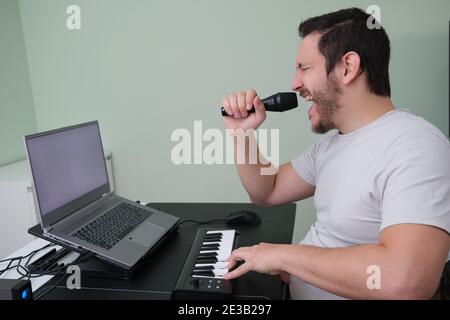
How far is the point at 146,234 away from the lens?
3.25ft

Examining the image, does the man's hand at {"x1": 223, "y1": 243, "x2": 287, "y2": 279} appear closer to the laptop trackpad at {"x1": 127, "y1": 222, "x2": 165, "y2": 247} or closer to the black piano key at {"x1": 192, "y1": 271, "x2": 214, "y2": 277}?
the black piano key at {"x1": 192, "y1": 271, "x2": 214, "y2": 277}

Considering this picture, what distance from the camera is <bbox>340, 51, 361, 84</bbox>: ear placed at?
93cm

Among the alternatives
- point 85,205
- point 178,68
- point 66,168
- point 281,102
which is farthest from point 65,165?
point 178,68

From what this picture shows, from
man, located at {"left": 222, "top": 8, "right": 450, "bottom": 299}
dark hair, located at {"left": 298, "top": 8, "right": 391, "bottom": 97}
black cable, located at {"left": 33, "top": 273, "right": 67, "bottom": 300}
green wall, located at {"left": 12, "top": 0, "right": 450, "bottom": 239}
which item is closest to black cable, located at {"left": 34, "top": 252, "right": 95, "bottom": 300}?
black cable, located at {"left": 33, "top": 273, "right": 67, "bottom": 300}

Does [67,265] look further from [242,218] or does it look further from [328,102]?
[328,102]

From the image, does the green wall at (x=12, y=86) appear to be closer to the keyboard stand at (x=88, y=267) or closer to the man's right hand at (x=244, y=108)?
the keyboard stand at (x=88, y=267)

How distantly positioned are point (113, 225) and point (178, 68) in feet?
4.07

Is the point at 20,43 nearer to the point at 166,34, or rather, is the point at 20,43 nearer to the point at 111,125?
the point at 111,125

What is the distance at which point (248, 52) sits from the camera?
1926mm

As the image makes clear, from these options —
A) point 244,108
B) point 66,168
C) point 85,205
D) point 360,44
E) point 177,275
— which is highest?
point 360,44

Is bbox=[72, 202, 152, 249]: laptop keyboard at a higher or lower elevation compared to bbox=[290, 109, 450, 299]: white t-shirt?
lower

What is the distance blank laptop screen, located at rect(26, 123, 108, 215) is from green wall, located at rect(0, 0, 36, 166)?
1.21 meters

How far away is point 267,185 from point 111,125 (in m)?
1.25

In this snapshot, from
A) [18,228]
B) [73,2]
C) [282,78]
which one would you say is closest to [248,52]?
[282,78]
